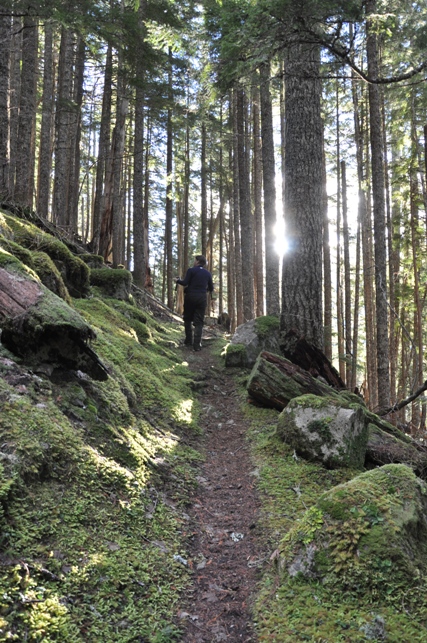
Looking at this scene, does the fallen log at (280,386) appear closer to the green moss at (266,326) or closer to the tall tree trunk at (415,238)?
the green moss at (266,326)

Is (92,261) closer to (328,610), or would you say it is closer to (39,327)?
(39,327)

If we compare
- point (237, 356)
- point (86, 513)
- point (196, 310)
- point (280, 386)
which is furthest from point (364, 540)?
point (196, 310)

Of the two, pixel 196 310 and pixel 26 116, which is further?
pixel 196 310

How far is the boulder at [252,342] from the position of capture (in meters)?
8.49

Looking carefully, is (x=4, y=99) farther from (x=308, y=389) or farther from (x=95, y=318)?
(x=308, y=389)

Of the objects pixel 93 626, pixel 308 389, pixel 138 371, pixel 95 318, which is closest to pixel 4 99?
pixel 95 318

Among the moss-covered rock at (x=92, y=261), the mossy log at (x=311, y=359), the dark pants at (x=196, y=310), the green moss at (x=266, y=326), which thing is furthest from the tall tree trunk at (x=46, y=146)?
the mossy log at (x=311, y=359)

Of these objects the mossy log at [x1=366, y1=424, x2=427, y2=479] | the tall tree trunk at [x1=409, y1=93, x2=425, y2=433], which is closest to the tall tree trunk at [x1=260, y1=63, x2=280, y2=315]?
the tall tree trunk at [x1=409, y1=93, x2=425, y2=433]

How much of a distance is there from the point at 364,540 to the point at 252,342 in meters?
5.97

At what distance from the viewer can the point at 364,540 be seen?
2.60 meters

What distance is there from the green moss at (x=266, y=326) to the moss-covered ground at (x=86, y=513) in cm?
419

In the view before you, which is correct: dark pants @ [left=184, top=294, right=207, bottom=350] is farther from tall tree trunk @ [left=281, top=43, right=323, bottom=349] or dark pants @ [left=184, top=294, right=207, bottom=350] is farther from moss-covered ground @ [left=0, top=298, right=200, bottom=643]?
moss-covered ground @ [left=0, top=298, right=200, bottom=643]

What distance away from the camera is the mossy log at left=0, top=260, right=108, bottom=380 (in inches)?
147

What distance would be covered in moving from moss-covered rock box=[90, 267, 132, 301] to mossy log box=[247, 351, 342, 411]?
4.72 metres
